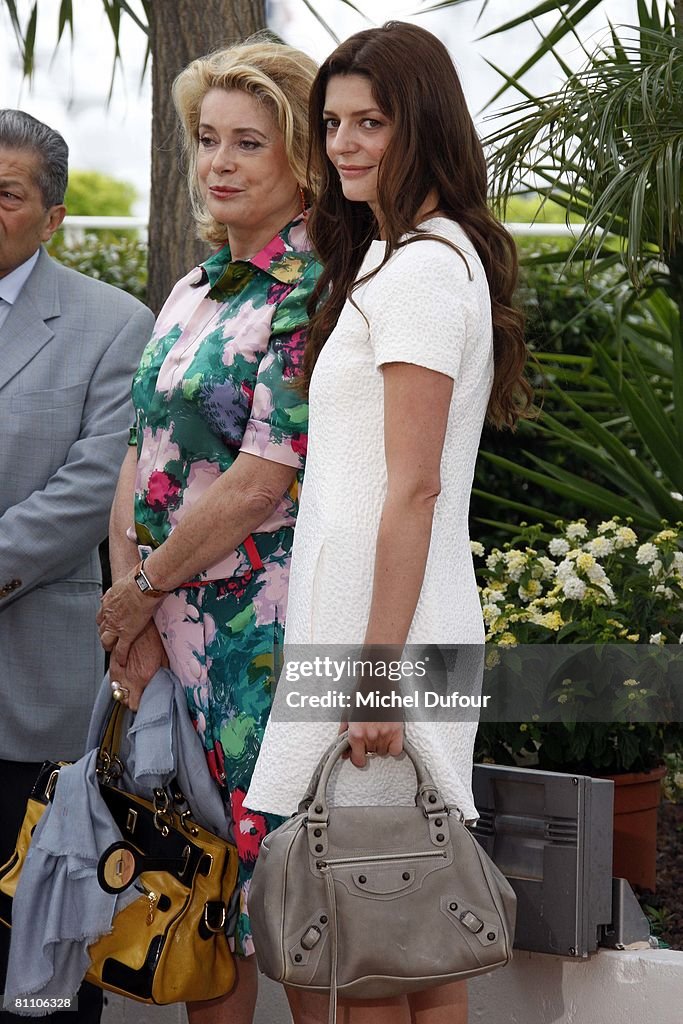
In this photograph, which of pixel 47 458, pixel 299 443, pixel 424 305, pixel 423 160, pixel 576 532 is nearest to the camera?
pixel 424 305

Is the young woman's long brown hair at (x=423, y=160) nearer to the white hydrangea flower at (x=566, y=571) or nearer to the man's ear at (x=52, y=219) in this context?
the man's ear at (x=52, y=219)

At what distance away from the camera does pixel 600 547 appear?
324 cm

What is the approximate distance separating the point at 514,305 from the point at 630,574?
1.32 meters

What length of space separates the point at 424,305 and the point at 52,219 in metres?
1.30

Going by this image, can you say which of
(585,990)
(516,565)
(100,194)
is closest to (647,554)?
(516,565)

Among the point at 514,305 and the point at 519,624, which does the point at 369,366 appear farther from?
the point at 519,624

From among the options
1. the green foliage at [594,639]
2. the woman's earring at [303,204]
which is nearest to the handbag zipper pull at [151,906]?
the green foliage at [594,639]

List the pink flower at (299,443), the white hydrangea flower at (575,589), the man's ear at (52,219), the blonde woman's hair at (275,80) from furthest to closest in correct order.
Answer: the white hydrangea flower at (575,589) < the man's ear at (52,219) < the blonde woman's hair at (275,80) < the pink flower at (299,443)

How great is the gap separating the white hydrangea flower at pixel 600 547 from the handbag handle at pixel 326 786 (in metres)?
1.47

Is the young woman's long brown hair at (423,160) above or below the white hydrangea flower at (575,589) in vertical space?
above

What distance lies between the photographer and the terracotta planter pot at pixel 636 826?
115 inches

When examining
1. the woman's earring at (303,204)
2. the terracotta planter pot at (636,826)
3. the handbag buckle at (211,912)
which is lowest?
the terracotta planter pot at (636,826)

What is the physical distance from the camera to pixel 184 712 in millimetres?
2389

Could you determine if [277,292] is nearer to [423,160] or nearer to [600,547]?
[423,160]
